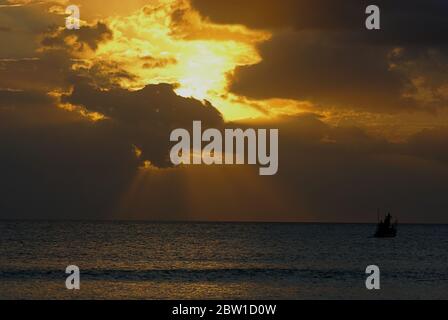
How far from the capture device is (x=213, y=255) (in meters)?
93.2

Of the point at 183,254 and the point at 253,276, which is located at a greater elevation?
the point at 183,254

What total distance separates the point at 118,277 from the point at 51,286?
962 cm

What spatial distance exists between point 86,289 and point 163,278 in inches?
469

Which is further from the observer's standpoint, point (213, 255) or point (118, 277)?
point (213, 255)

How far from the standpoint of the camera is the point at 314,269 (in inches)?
2847
